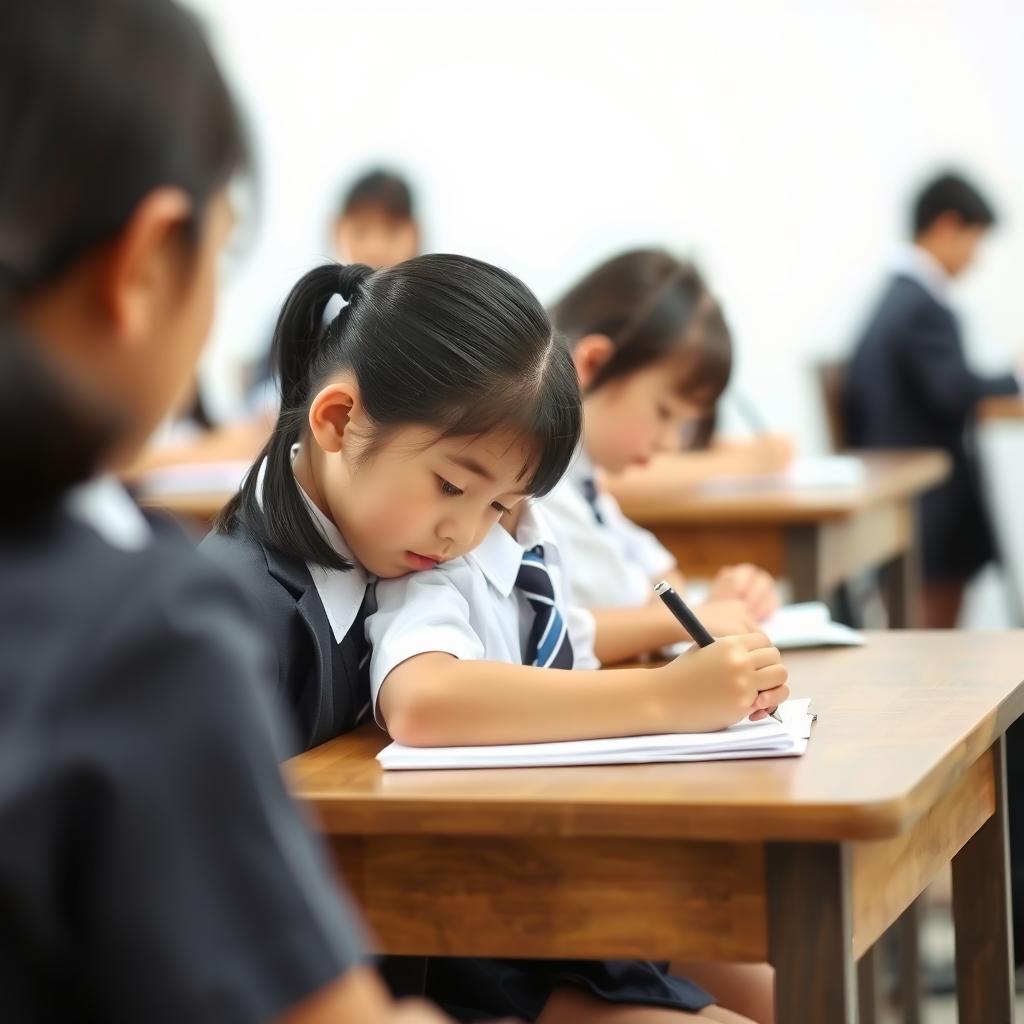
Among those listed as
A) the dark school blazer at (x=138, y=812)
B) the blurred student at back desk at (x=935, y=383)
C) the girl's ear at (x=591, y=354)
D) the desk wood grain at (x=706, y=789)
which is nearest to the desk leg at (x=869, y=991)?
the girl's ear at (x=591, y=354)

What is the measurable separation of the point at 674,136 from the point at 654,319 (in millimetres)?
3344

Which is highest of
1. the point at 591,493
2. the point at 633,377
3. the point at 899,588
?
the point at 633,377

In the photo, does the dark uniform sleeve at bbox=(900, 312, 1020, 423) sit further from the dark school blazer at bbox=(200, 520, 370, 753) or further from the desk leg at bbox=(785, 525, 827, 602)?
the dark school blazer at bbox=(200, 520, 370, 753)

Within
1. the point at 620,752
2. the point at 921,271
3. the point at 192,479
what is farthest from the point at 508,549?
the point at 921,271

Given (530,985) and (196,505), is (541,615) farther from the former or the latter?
(196,505)

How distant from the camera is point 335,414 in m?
1.25

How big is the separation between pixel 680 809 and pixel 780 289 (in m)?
4.36

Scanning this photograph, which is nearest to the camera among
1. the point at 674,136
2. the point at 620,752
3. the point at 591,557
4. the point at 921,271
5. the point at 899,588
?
the point at 620,752

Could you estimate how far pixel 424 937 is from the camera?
105 cm

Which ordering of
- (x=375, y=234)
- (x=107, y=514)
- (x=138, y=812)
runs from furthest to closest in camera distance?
1. (x=375, y=234)
2. (x=107, y=514)
3. (x=138, y=812)

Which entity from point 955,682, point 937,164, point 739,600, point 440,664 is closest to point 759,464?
point 739,600

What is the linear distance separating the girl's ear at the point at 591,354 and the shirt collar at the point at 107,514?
1.17 meters

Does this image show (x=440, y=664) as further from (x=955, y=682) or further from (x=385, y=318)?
(x=955, y=682)

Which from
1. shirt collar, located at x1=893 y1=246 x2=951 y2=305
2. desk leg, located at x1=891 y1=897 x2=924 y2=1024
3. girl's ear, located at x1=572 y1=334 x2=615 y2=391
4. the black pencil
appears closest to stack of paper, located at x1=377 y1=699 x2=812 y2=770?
the black pencil
